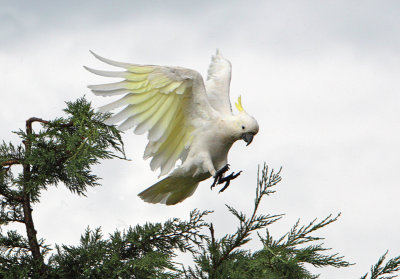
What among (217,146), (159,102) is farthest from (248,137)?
(159,102)

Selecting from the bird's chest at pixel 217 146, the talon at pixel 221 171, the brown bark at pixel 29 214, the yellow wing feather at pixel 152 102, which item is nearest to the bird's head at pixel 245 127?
the bird's chest at pixel 217 146

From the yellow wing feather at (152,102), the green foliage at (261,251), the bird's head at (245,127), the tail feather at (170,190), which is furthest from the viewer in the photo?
the tail feather at (170,190)

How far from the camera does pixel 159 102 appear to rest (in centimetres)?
372

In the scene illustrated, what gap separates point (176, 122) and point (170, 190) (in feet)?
1.71

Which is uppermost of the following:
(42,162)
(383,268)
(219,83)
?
A: (219,83)

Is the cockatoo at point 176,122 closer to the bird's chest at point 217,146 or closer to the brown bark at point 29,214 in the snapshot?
the bird's chest at point 217,146

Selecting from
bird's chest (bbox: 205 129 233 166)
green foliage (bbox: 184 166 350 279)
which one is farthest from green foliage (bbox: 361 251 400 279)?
bird's chest (bbox: 205 129 233 166)

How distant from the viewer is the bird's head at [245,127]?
373 cm

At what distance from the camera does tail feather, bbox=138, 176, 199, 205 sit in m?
3.89

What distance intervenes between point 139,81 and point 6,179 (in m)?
1.10

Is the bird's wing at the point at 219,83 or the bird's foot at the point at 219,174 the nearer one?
the bird's foot at the point at 219,174

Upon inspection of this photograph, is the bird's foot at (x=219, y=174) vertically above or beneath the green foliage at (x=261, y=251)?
above

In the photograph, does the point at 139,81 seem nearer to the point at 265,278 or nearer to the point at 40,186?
the point at 40,186

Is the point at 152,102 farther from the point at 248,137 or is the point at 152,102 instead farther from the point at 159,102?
the point at 248,137
